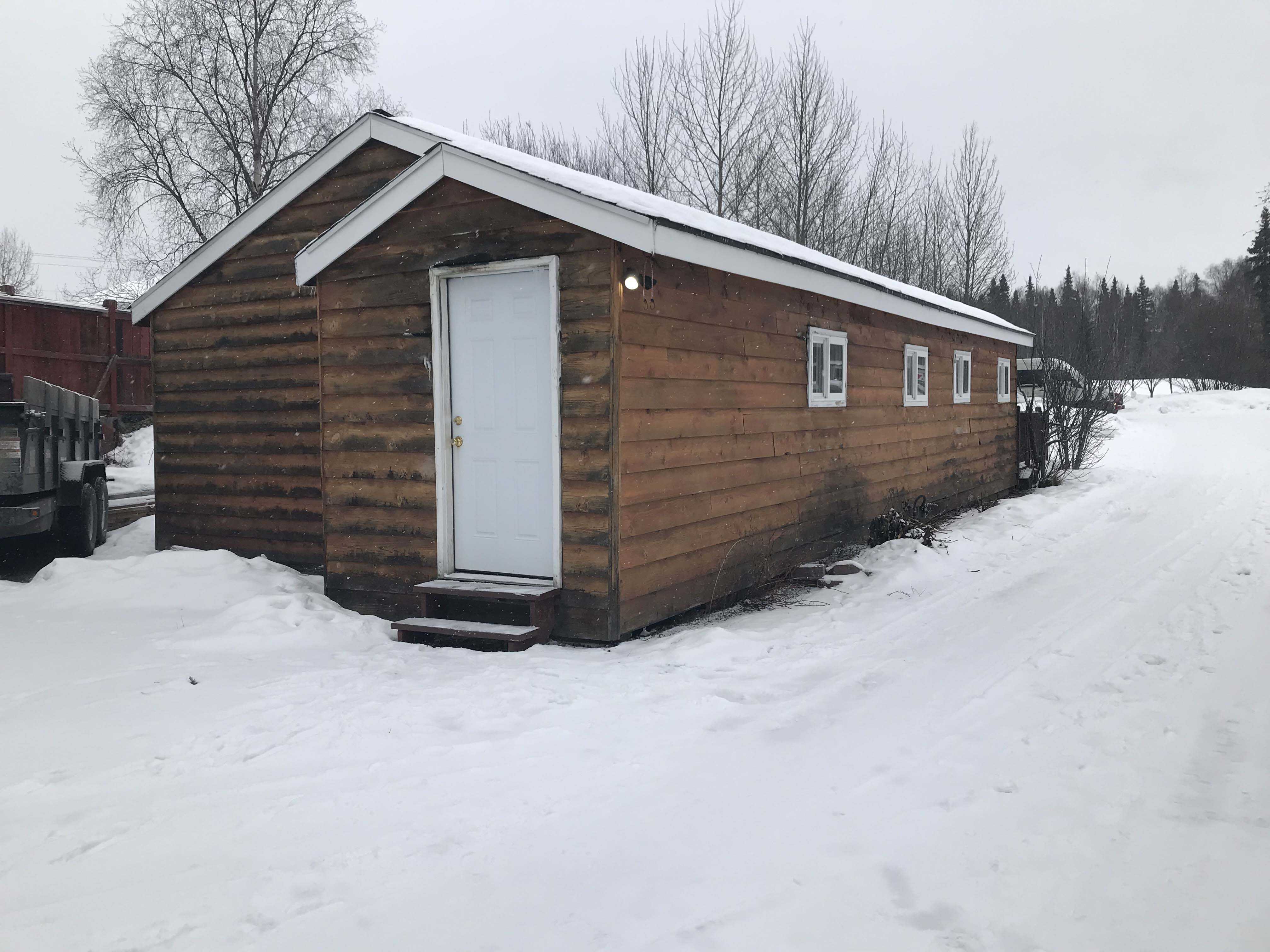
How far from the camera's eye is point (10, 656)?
524 centimetres

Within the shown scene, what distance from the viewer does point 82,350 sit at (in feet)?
53.7

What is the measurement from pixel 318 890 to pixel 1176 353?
7056 centimetres

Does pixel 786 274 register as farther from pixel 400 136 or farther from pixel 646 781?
pixel 646 781

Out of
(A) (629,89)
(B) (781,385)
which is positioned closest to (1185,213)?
(A) (629,89)

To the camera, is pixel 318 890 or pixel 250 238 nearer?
pixel 318 890

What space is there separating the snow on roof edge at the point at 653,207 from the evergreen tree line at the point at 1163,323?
10.6 m

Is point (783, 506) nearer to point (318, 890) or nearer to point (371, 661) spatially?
point (371, 661)

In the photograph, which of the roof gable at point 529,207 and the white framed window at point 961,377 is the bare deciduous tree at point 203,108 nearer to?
the roof gable at point 529,207

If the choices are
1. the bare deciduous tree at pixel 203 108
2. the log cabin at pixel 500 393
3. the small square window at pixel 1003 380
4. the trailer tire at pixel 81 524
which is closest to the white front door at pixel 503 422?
the log cabin at pixel 500 393

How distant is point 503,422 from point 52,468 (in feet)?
16.7

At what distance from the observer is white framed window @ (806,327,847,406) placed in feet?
27.0

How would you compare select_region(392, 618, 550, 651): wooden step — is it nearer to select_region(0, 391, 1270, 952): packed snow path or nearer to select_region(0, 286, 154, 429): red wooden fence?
select_region(0, 391, 1270, 952): packed snow path

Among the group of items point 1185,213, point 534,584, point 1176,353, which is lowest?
point 534,584

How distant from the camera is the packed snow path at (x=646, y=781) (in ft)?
8.62
